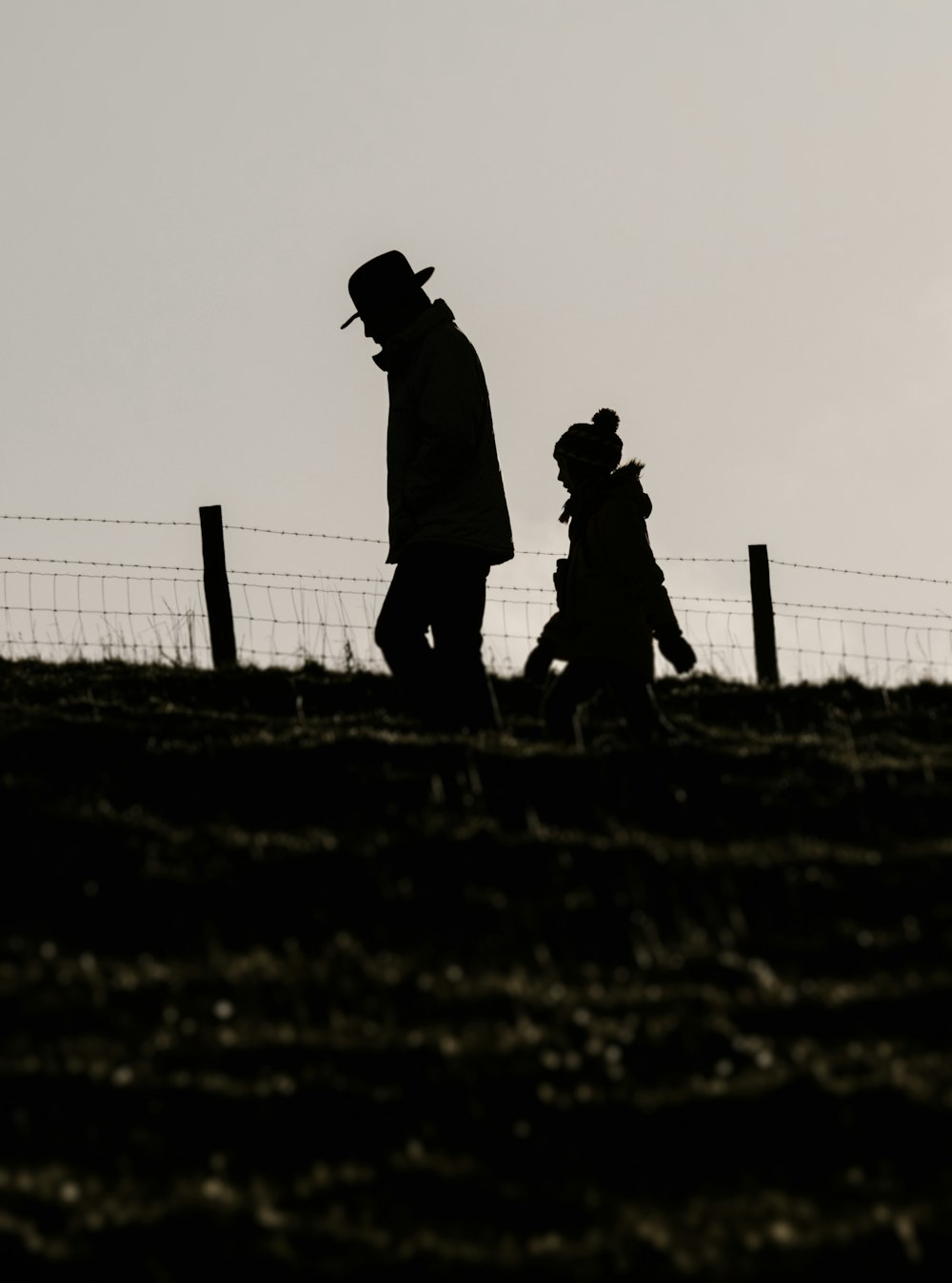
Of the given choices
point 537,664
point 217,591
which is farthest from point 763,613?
point 537,664

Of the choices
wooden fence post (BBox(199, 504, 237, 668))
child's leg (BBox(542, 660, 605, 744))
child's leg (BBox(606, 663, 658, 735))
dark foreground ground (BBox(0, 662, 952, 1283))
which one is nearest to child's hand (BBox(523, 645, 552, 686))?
child's leg (BBox(542, 660, 605, 744))

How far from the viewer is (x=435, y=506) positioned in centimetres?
902

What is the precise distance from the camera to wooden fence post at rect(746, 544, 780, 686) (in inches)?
579

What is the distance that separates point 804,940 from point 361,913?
138 cm

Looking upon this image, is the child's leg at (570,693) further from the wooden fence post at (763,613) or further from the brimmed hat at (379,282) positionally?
the wooden fence post at (763,613)

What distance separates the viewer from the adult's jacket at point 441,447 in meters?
8.95

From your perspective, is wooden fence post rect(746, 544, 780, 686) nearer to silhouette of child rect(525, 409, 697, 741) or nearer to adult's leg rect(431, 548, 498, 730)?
silhouette of child rect(525, 409, 697, 741)

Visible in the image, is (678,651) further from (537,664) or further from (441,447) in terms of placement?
(441,447)

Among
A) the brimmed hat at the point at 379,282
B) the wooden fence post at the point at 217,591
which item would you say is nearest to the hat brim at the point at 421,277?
the brimmed hat at the point at 379,282

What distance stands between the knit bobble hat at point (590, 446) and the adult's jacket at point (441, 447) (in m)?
0.42

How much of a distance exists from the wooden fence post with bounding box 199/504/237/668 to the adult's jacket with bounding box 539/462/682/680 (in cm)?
474

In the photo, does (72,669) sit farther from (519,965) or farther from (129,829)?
(519,965)

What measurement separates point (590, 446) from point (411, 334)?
107 centimetres

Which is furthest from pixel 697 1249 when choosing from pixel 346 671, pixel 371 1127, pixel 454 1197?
pixel 346 671
